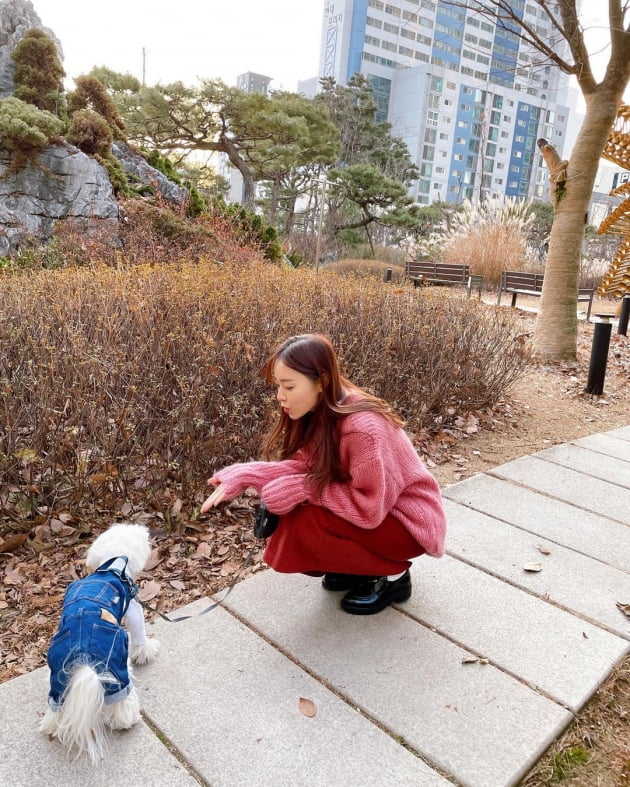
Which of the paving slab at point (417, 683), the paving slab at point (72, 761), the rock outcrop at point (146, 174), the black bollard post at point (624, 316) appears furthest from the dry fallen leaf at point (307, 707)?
the rock outcrop at point (146, 174)

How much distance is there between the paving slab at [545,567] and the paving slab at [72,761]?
5.51 feet

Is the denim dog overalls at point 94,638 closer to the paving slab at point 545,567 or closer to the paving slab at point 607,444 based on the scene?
the paving slab at point 545,567

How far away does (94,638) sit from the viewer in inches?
61.9

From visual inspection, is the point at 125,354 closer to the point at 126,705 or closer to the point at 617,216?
the point at 126,705

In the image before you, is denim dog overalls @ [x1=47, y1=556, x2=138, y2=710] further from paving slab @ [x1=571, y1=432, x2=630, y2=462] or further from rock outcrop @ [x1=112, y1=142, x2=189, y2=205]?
rock outcrop @ [x1=112, y1=142, x2=189, y2=205]

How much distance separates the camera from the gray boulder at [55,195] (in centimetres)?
976

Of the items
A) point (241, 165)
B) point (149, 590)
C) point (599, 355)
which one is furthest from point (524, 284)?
point (241, 165)

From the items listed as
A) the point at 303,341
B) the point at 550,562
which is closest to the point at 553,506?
the point at 550,562

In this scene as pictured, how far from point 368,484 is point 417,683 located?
27.8 inches

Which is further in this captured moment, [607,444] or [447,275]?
[447,275]

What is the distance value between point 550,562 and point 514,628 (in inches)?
25.3

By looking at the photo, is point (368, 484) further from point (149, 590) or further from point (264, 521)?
point (149, 590)

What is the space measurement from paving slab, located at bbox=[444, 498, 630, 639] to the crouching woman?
72cm

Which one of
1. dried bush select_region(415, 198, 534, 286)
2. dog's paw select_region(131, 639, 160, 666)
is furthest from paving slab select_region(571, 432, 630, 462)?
dried bush select_region(415, 198, 534, 286)
